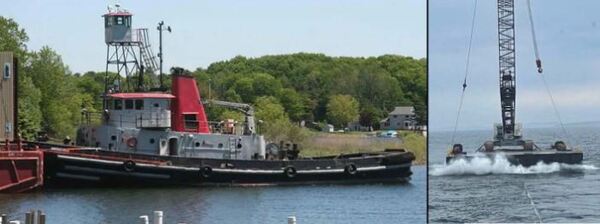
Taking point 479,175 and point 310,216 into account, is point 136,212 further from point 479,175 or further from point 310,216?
point 479,175

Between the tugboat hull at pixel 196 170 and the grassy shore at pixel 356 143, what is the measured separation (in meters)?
16.7

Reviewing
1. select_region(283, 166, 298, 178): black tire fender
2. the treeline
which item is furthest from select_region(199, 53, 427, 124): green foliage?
select_region(283, 166, 298, 178): black tire fender

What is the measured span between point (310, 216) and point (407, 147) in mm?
30222

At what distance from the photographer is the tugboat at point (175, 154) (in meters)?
41.7

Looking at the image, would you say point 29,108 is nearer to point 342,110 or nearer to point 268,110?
point 268,110

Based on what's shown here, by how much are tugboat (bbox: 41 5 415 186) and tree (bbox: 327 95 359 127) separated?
2642cm

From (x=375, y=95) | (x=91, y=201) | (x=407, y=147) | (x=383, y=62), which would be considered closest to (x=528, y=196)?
(x=91, y=201)

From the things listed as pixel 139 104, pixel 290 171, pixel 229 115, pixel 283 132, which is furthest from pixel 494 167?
pixel 229 115

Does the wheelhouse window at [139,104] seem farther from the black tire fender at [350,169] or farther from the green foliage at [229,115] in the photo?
the green foliage at [229,115]

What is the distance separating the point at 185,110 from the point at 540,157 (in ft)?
91.3

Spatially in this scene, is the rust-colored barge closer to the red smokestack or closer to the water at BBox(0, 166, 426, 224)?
the water at BBox(0, 166, 426, 224)

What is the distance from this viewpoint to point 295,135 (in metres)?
63.8

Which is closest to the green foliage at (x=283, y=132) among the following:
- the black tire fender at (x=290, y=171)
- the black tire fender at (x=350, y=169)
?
the black tire fender at (x=350, y=169)

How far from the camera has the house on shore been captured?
67.1m
